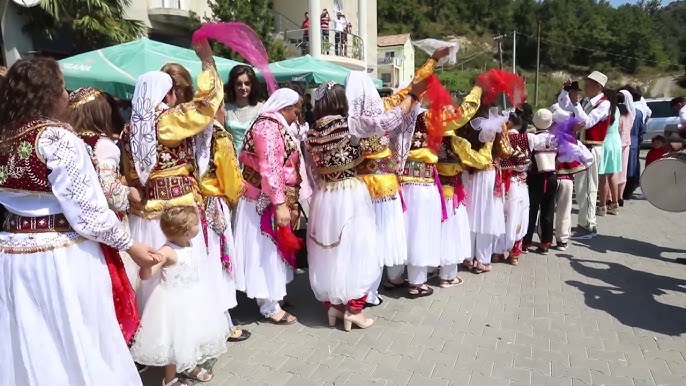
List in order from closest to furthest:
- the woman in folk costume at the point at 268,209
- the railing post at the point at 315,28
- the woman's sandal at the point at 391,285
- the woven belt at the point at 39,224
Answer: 1. the woven belt at the point at 39,224
2. the woman in folk costume at the point at 268,209
3. the woman's sandal at the point at 391,285
4. the railing post at the point at 315,28

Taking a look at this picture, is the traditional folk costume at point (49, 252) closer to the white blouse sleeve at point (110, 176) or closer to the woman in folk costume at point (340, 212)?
the white blouse sleeve at point (110, 176)

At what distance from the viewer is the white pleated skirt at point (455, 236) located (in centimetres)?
468

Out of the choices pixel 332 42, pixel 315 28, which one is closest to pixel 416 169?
pixel 315 28

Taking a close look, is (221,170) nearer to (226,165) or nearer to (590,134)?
(226,165)

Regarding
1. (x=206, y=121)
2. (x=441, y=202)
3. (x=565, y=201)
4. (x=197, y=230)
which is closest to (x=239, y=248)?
(x=197, y=230)

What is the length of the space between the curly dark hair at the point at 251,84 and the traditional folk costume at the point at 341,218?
22.3 inches

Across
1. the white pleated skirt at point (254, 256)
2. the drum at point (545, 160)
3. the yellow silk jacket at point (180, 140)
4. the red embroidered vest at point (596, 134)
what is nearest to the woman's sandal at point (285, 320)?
the white pleated skirt at point (254, 256)

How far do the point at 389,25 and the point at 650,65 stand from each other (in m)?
37.2

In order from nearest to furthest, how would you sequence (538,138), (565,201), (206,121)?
(206,121), (538,138), (565,201)

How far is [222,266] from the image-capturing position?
347 centimetres

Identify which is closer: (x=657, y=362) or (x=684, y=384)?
(x=684, y=384)

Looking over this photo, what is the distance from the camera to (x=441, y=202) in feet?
14.9

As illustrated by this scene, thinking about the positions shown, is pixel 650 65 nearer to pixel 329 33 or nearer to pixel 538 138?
pixel 329 33

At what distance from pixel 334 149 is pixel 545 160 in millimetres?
3020
